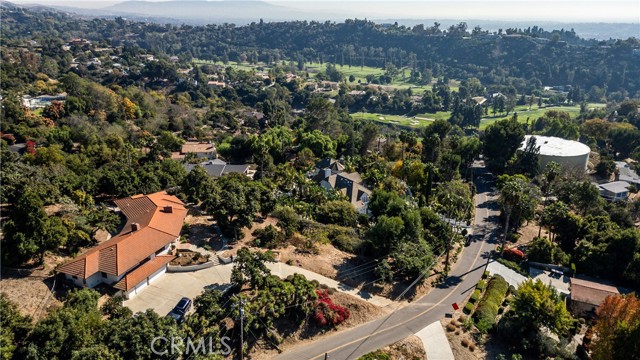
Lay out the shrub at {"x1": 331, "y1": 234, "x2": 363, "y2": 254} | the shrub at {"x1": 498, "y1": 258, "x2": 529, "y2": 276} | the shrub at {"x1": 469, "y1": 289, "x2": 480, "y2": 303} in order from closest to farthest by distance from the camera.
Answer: the shrub at {"x1": 469, "y1": 289, "x2": 480, "y2": 303}
the shrub at {"x1": 331, "y1": 234, "x2": 363, "y2": 254}
the shrub at {"x1": 498, "y1": 258, "x2": 529, "y2": 276}

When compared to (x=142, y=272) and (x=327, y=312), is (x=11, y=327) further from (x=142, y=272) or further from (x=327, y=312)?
(x=327, y=312)

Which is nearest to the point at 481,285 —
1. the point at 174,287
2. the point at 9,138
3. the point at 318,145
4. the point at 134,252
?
the point at 174,287

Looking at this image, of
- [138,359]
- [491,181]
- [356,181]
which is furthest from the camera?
[491,181]

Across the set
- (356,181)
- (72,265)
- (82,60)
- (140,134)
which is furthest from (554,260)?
(82,60)

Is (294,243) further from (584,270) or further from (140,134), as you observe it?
(140,134)

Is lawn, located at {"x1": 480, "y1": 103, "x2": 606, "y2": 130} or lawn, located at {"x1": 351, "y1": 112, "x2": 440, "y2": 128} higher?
lawn, located at {"x1": 480, "y1": 103, "x2": 606, "y2": 130}

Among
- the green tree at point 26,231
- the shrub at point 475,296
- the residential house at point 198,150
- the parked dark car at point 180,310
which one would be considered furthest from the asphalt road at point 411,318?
the residential house at point 198,150

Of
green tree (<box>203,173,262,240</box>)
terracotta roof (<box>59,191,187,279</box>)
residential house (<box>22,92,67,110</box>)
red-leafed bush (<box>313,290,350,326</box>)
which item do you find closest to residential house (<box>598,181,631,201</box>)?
red-leafed bush (<box>313,290,350,326</box>)

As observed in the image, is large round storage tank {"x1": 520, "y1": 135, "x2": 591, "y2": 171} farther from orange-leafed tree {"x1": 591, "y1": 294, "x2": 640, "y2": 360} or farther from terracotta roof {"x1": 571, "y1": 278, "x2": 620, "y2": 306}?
orange-leafed tree {"x1": 591, "y1": 294, "x2": 640, "y2": 360}
